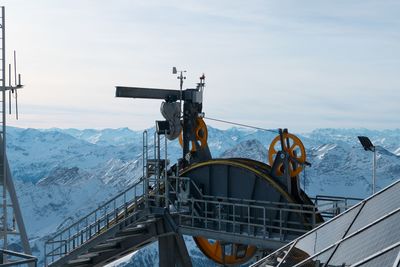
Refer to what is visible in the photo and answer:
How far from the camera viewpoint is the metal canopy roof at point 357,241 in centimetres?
1122

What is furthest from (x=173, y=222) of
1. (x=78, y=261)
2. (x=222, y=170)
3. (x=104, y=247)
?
(x=78, y=261)

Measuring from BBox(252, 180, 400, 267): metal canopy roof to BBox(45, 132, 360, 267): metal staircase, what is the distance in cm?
679

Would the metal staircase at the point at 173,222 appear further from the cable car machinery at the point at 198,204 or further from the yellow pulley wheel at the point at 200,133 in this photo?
the yellow pulley wheel at the point at 200,133

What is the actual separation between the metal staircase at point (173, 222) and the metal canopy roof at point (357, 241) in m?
6.79

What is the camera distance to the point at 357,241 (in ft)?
41.1

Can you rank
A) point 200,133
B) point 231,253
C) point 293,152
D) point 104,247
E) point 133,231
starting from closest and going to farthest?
point 293,152 < point 133,231 < point 104,247 < point 231,253 < point 200,133

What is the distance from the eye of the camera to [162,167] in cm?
2684

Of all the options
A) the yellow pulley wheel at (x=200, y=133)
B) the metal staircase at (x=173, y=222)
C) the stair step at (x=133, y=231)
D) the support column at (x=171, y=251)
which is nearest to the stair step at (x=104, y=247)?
the metal staircase at (x=173, y=222)

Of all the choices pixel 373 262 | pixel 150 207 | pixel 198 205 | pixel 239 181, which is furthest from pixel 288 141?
pixel 373 262

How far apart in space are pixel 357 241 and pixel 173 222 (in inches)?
503

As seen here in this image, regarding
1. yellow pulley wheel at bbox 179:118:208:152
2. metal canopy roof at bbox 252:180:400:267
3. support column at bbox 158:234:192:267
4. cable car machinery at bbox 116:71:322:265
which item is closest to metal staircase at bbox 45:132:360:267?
support column at bbox 158:234:192:267

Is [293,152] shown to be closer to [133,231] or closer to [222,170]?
[222,170]

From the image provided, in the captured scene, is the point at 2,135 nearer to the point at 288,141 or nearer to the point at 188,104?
the point at 188,104

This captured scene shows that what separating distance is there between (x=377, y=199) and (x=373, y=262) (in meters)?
4.02
